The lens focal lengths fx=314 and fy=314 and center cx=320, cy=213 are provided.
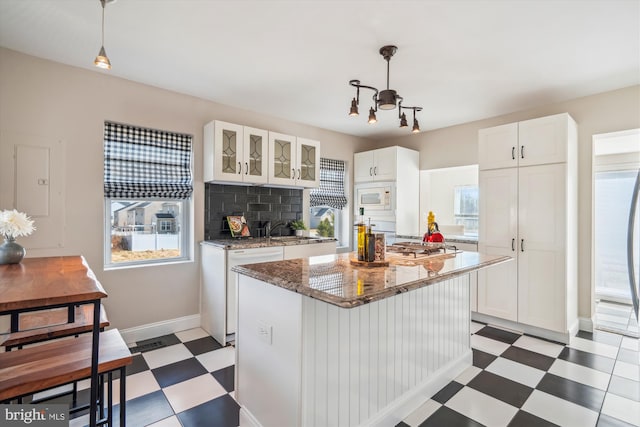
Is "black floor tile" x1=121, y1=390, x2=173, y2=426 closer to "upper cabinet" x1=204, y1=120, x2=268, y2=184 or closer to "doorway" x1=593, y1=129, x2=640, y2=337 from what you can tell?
"upper cabinet" x1=204, y1=120, x2=268, y2=184

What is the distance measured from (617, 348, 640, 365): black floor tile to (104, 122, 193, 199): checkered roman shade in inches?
171

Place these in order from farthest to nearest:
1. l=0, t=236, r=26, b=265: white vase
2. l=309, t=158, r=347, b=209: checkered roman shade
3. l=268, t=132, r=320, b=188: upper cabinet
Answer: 1. l=309, t=158, r=347, b=209: checkered roman shade
2. l=268, t=132, r=320, b=188: upper cabinet
3. l=0, t=236, r=26, b=265: white vase

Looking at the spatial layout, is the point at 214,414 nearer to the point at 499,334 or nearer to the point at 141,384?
the point at 141,384

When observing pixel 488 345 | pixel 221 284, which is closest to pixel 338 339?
pixel 221 284

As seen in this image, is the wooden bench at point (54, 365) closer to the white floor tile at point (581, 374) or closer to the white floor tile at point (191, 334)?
the white floor tile at point (191, 334)

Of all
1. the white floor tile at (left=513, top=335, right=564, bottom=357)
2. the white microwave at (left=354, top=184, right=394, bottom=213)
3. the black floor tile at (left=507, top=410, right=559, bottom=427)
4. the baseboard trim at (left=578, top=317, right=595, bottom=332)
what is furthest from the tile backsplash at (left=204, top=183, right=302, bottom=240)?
the baseboard trim at (left=578, top=317, right=595, bottom=332)

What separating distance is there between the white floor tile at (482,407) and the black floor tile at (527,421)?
3 centimetres

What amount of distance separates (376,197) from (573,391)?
3.03m

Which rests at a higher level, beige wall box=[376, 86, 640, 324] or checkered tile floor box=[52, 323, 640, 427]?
beige wall box=[376, 86, 640, 324]

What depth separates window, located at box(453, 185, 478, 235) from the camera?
458 cm

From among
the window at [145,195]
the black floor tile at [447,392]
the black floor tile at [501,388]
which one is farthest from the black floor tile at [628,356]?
the window at [145,195]

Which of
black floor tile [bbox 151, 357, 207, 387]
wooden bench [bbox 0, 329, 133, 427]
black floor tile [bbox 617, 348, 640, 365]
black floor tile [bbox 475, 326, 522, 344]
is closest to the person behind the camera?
wooden bench [bbox 0, 329, 133, 427]

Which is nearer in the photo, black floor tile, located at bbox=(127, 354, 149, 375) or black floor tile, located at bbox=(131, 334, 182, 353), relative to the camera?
black floor tile, located at bbox=(127, 354, 149, 375)

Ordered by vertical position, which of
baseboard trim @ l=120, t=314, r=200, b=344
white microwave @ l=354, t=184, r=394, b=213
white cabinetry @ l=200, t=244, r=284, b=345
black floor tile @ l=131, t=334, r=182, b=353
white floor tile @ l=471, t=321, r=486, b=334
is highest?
white microwave @ l=354, t=184, r=394, b=213
